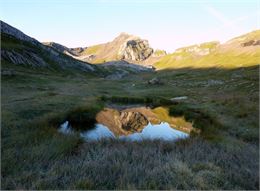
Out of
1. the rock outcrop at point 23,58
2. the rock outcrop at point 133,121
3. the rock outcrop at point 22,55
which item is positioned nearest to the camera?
the rock outcrop at point 133,121

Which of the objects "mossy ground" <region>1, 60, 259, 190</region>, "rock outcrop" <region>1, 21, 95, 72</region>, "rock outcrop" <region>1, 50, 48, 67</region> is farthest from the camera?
A: "rock outcrop" <region>1, 21, 95, 72</region>

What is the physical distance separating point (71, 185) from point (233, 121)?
52.8 feet

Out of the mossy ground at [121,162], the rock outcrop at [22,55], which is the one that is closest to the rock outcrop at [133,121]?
the mossy ground at [121,162]

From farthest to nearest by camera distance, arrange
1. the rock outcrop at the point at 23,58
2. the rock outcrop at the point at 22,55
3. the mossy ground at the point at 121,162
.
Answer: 1. the rock outcrop at the point at 22,55
2. the rock outcrop at the point at 23,58
3. the mossy ground at the point at 121,162

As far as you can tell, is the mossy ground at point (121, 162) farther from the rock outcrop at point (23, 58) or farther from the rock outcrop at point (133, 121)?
the rock outcrop at point (23, 58)

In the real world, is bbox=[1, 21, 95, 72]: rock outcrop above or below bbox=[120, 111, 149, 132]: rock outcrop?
above

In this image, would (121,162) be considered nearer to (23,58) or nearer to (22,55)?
(23,58)

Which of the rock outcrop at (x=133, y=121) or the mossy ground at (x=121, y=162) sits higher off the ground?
the mossy ground at (x=121, y=162)

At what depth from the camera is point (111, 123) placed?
23219 mm

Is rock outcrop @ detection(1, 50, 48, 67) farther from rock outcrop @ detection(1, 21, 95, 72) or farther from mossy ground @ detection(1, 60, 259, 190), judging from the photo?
mossy ground @ detection(1, 60, 259, 190)

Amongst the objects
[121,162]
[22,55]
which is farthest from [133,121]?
[22,55]

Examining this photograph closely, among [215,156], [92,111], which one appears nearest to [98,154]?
[215,156]

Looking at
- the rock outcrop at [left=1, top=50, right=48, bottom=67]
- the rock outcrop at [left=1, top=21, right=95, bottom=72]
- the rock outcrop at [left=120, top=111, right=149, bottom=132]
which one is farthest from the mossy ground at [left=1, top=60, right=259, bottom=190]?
the rock outcrop at [left=1, top=21, right=95, bottom=72]

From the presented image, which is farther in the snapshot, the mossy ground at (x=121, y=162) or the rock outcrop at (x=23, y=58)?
the rock outcrop at (x=23, y=58)
